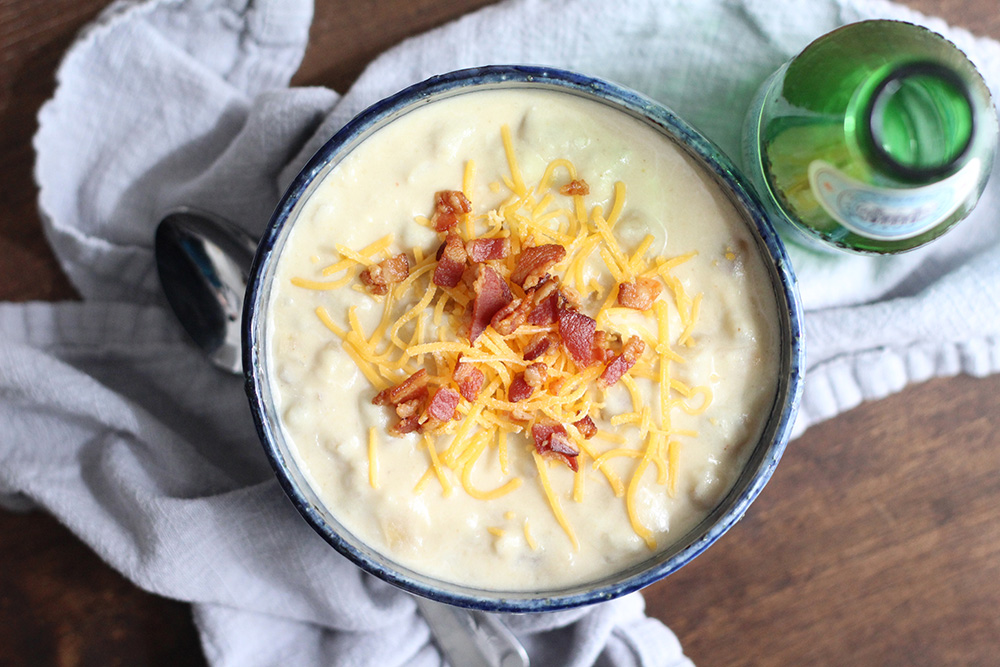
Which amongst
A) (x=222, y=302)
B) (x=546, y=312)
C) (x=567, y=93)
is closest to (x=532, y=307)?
(x=546, y=312)

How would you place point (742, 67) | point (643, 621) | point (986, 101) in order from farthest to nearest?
point (643, 621) < point (742, 67) < point (986, 101)

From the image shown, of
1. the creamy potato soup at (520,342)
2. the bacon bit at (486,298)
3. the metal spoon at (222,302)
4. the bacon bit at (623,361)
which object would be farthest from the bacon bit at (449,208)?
the metal spoon at (222,302)

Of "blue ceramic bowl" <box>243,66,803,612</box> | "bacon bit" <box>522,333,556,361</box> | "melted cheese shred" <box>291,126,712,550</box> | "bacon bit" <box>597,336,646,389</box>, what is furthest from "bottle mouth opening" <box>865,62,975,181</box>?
"bacon bit" <box>522,333,556,361</box>

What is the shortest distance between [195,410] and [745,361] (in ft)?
3.64

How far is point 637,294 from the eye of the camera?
46.1 inches

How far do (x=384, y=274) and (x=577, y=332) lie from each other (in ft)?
0.99

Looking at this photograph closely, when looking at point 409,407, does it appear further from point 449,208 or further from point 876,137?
point 876,137

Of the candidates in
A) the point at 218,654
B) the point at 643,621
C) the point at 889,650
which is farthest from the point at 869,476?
the point at 218,654

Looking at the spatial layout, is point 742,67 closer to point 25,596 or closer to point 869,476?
point 869,476

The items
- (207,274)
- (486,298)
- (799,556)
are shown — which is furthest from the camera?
(799,556)

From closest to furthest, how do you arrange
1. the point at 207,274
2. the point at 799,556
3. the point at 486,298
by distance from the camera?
the point at 486,298
the point at 207,274
the point at 799,556

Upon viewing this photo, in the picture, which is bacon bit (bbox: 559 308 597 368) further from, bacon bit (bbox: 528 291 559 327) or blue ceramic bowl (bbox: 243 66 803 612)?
blue ceramic bowl (bbox: 243 66 803 612)

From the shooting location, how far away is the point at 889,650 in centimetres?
171

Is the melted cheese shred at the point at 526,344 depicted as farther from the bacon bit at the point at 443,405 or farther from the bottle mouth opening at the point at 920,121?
the bottle mouth opening at the point at 920,121
